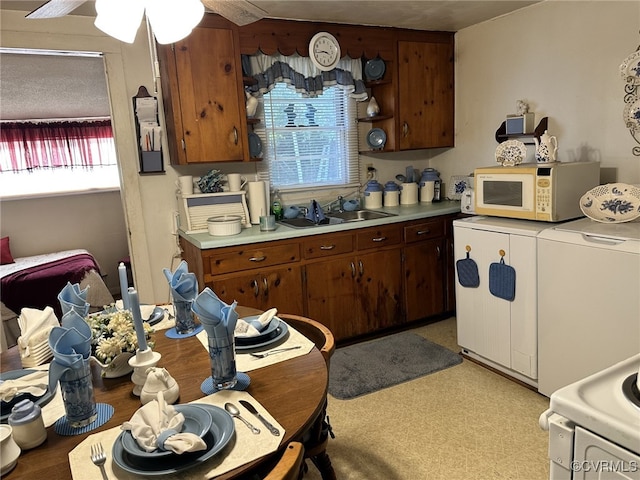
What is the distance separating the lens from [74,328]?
121 cm

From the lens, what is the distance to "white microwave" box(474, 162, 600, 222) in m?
2.52

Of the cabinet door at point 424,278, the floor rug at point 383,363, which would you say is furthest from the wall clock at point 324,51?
the floor rug at point 383,363

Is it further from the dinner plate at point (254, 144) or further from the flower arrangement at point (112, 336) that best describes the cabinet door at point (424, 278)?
the flower arrangement at point (112, 336)

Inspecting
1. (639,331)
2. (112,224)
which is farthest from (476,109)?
(112,224)

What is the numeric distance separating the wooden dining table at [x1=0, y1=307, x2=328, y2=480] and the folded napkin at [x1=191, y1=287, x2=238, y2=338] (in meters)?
0.19

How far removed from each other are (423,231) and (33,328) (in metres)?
2.71

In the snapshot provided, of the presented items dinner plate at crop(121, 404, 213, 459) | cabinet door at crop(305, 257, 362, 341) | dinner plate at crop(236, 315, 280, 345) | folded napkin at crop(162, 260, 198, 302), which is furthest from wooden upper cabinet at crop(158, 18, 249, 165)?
dinner plate at crop(121, 404, 213, 459)

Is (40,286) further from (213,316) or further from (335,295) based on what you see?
(213,316)

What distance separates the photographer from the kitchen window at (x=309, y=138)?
141 inches

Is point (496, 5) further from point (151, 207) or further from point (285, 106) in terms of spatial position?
point (151, 207)

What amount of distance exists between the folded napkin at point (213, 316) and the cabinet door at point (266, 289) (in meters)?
1.59

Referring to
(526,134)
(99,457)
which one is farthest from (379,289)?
(99,457)

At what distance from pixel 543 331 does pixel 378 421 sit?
1034 mm

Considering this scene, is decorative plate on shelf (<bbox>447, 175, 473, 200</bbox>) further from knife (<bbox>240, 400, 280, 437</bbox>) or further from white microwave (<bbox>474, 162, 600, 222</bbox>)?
knife (<bbox>240, 400, 280, 437</bbox>)
